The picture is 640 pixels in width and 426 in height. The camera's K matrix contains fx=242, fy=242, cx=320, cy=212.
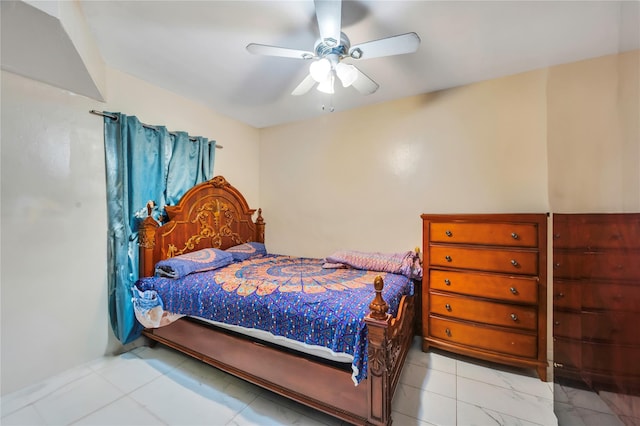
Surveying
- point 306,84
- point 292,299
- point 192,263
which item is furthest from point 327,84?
point 192,263

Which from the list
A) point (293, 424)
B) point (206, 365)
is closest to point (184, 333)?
point (206, 365)

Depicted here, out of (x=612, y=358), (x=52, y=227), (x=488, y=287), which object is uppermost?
(x=52, y=227)

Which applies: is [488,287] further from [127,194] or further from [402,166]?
[127,194]

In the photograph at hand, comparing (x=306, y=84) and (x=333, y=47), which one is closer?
(x=333, y=47)

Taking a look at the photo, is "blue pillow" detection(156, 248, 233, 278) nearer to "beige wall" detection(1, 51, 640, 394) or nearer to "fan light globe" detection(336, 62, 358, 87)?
"beige wall" detection(1, 51, 640, 394)

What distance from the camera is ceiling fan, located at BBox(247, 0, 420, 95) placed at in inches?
50.6

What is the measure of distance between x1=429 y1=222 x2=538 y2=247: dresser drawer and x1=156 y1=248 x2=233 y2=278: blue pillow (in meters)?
1.99

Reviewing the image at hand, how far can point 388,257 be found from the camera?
2.36m

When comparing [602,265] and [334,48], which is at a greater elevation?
[334,48]

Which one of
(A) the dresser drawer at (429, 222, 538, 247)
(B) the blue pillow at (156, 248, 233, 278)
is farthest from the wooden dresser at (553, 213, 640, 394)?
(B) the blue pillow at (156, 248, 233, 278)

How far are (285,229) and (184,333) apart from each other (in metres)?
1.71

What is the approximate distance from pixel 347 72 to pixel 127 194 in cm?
207

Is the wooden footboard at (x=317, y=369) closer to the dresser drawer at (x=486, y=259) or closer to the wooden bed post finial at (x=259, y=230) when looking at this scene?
the dresser drawer at (x=486, y=259)

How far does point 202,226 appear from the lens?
2662 mm
